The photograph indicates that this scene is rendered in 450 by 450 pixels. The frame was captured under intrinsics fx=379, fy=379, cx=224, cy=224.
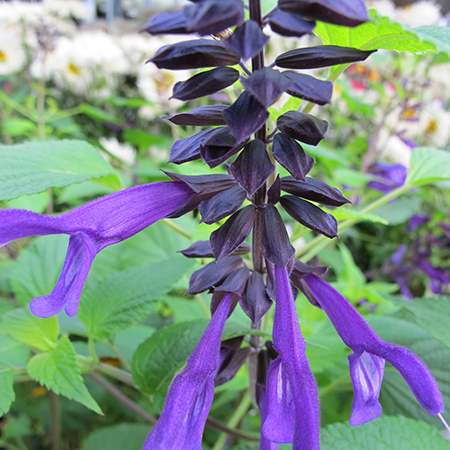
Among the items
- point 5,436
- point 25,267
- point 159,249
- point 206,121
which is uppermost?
point 206,121

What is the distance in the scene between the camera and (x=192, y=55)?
330mm

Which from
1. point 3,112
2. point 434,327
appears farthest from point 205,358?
point 3,112

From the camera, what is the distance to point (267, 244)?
0.40m

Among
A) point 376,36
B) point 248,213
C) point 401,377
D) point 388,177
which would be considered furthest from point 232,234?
point 388,177

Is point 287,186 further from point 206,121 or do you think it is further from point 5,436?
point 5,436

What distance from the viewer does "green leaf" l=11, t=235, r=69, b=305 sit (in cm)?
66

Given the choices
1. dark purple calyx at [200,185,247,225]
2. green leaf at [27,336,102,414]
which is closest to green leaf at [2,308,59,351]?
green leaf at [27,336,102,414]

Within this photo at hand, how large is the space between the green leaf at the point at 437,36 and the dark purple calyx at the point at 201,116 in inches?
7.4

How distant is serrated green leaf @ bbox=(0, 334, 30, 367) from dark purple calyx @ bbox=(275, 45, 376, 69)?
1.93ft

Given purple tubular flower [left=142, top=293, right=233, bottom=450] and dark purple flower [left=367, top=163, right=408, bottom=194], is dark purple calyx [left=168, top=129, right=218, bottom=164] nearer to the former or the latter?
purple tubular flower [left=142, top=293, right=233, bottom=450]

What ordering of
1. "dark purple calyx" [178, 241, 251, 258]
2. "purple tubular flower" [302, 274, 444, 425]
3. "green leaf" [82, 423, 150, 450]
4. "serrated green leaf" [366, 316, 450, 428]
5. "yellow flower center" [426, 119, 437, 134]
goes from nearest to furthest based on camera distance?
1. "purple tubular flower" [302, 274, 444, 425]
2. "dark purple calyx" [178, 241, 251, 258]
3. "serrated green leaf" [366, 316, 450, 428]
4. "green leaf" [82, 423, 150, 450]
5. "yellow flower center" [426, 119, 437, 134]

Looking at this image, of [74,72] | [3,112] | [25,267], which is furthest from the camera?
[74,72]

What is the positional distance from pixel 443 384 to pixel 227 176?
1.59 feet

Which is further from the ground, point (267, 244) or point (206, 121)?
point (206, 121)
